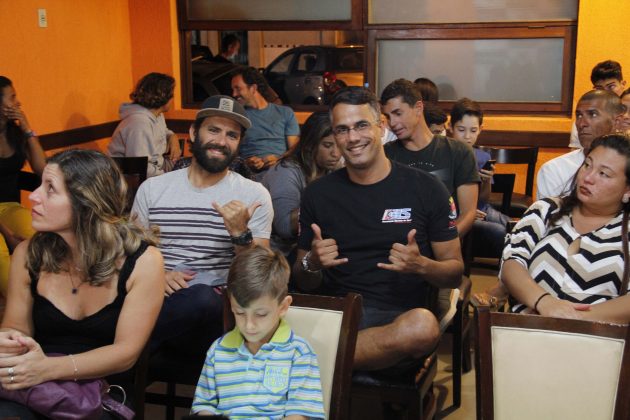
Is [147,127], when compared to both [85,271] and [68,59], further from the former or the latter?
[85,271]

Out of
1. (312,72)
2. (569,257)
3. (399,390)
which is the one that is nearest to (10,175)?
(399,390)

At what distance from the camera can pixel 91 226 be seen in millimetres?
2240

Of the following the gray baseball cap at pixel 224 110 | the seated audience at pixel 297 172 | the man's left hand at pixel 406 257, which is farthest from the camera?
the seated audience at pixel 297 172

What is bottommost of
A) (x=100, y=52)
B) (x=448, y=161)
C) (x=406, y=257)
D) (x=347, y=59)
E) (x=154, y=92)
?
(x=406, y=257)

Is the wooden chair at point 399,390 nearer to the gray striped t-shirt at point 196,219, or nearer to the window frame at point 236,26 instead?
the gray striped t-shirt at point 196,219

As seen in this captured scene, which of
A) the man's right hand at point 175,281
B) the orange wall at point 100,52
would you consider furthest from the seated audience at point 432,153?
the orange wall at point 100,52

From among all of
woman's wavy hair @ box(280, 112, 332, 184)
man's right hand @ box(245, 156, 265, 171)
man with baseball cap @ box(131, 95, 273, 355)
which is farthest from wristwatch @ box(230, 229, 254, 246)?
man's right hand @ box(245, 156, 265, 171)

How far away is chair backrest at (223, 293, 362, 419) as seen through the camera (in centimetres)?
217

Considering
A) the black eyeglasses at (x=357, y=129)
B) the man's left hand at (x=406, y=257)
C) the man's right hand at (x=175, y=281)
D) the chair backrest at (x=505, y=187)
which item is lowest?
the chair backrest at (x=505, y=187)

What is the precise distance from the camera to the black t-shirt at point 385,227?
2.85 metres

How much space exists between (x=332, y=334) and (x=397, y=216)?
0.75 m

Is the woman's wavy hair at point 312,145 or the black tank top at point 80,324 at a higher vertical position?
the woman's wavy hair at point 312,145

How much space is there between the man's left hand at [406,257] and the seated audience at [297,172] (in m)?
0.90

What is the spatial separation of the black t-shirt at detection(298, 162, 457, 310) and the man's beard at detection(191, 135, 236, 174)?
1.49 ft
